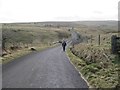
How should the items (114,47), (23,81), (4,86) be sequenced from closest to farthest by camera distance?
(4,86) < (23,81) < (114,47)

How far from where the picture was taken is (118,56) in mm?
27094

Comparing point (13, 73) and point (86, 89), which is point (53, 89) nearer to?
point (86, 89)

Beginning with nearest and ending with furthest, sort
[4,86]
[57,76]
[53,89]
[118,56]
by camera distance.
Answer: [53,89]
[4,86]
[57,76]
[118,56]

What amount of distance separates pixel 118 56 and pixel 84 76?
27.4 ft

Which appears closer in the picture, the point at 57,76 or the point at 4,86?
the point at 4,86

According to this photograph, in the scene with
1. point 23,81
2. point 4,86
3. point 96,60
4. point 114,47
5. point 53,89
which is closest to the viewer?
point 53,89

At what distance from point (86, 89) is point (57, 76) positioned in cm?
445

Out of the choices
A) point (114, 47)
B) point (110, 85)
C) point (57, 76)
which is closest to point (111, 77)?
point (110, 85)

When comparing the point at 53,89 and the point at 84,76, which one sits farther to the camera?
the point at 84,76

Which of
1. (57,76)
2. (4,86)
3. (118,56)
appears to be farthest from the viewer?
(118,56)

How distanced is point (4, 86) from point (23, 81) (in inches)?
62.2

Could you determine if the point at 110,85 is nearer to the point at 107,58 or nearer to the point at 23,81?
the point at 23,81

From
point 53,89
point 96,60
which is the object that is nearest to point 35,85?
point 53,89

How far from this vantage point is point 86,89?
49.8 ft
